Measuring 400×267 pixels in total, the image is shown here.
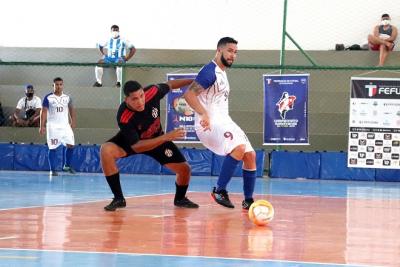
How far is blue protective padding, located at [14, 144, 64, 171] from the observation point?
70.3 ft

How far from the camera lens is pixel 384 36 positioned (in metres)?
23.2

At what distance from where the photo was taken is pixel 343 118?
22.3m

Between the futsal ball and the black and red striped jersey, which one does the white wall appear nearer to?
the black and red striped jersey

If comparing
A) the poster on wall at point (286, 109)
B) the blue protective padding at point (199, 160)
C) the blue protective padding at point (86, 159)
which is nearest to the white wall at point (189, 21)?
the poster on wall at point (286, 109)

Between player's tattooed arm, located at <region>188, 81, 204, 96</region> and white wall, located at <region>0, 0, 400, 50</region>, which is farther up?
white wall, located at <region>0, 0, 400, 50</region>

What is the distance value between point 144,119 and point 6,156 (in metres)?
12.0

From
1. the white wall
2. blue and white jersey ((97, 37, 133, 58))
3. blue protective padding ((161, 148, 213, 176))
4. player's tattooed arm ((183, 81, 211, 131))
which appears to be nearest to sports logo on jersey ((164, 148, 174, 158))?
player's tattooed arm ((183, 81, 211, 131))

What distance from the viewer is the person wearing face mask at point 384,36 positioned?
23.0m

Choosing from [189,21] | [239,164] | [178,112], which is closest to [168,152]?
[178,112]

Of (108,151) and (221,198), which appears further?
(221,198)

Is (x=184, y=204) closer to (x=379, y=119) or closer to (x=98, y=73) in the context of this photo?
(x=379, y=119)

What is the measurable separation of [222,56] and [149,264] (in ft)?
16.6

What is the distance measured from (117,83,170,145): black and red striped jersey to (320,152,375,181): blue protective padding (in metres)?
10.1

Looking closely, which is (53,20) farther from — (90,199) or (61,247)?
(61,247)
